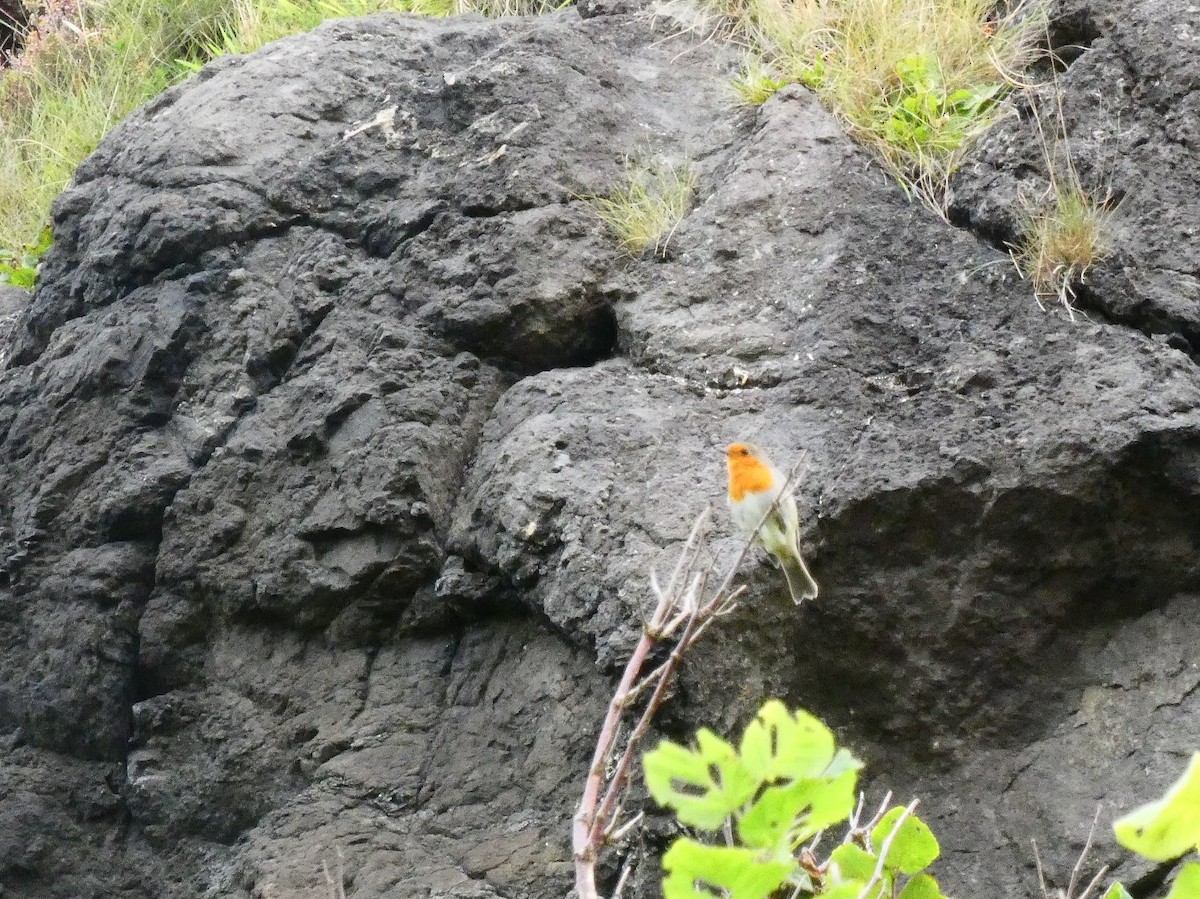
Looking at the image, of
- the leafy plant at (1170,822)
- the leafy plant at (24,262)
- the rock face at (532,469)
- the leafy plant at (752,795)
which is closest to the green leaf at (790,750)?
the leafy plant at (752,795)

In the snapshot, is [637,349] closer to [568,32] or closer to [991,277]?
[991,277]

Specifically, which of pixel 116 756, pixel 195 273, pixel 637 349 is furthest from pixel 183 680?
pixel 637 349

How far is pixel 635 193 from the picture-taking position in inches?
168

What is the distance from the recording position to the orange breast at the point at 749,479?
307cm

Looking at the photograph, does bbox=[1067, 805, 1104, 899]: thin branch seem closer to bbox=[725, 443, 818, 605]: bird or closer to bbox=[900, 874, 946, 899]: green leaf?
bbox=[900, 874, 946, 899]: green leaf

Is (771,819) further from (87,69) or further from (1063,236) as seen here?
(87,69)

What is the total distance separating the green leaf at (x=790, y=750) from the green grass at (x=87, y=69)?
18.0 ft

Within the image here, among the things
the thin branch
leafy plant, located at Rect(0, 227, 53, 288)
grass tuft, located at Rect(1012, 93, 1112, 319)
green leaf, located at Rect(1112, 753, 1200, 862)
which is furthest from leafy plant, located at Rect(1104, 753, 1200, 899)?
leafy plant, located at Rect(0, 227, 53, 288)

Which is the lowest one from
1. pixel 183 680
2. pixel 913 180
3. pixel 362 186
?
pixel 183 680

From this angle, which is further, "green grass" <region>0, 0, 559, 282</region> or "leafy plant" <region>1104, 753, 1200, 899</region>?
"green grass" <region>0, 0, 559, 282</region>

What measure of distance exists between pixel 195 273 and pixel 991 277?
106 inches

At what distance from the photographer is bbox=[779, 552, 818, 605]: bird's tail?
3.21 meters

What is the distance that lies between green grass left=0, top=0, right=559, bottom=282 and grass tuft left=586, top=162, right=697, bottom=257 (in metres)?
2.30

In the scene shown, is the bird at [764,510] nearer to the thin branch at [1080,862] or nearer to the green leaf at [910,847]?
the thin branch at [1080,862]
